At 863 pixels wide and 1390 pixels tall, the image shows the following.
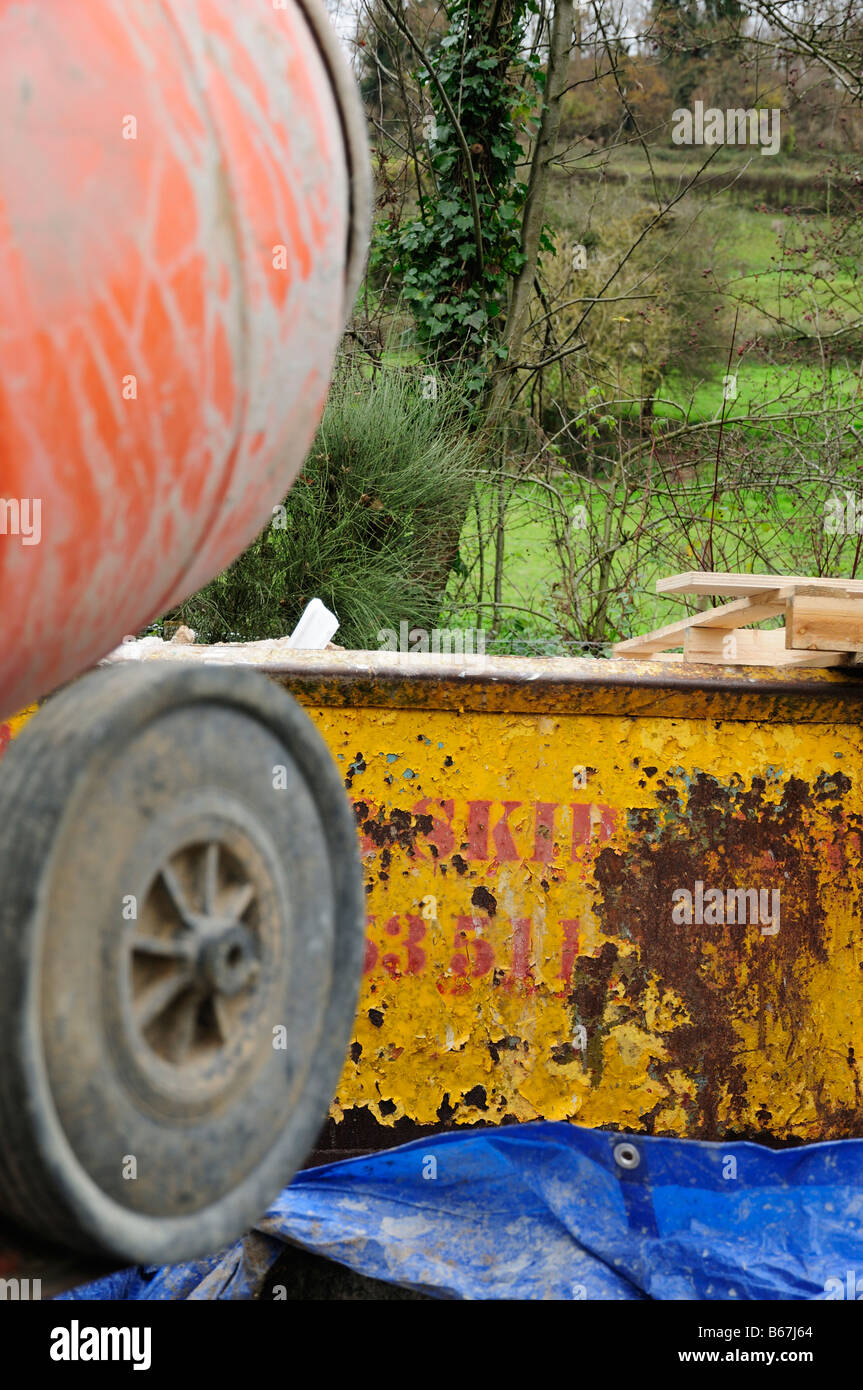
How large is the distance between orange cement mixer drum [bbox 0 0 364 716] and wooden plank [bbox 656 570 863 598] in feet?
5.57

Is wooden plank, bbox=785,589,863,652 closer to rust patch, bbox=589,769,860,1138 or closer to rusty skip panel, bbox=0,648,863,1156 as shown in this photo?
rusty skip panel, bbox=0,648,863,1156

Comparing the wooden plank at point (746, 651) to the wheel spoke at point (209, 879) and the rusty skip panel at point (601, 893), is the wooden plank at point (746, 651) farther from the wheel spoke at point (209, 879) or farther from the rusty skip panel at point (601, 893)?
the wheel spoke at point (209, 879)

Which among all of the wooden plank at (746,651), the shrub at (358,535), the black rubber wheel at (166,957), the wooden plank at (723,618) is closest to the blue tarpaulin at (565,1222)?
the wooden plank at (746,651)

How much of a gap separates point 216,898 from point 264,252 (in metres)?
0.42

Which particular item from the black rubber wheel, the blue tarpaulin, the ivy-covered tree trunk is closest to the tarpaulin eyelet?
the blue tarpaulin

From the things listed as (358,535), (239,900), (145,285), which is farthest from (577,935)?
(358,535)

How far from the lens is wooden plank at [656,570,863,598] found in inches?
93.7

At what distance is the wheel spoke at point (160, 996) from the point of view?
0.72 meters

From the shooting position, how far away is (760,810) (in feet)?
8.31

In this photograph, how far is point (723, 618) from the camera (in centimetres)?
278
